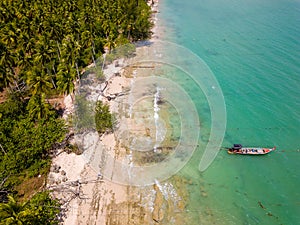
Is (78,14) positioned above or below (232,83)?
above

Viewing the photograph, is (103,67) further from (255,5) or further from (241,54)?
(255,5)

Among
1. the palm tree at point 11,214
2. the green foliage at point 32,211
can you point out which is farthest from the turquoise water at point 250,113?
the palm tree at point 11,214

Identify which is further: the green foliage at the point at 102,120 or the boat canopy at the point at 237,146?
the green foliage at the point at 102,120

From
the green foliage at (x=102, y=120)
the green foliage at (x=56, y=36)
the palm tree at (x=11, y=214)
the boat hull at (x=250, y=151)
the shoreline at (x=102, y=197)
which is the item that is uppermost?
the green foliage at (x=56, y=36)

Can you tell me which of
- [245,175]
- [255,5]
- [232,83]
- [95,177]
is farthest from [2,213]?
[255,5]

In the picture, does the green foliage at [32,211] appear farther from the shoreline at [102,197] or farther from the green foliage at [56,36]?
the green foliage at [56,36]

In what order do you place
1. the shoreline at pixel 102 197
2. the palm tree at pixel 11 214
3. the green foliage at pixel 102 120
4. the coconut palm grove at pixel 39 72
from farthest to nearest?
the green foliage at pixel 102 120 → the coconut palm grove at pixel 39 72 → the shoreline at pixel 102 197 → the palm tree at pixel 11 214

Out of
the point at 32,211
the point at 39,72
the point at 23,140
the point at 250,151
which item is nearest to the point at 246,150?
the point at 250,151
